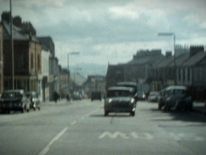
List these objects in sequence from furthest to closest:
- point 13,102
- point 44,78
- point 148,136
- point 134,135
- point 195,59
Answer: point 44,78 < point 195,59 < point 13,102 < point 134,135 < point 148,136

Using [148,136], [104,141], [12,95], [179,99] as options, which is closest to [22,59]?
[12,95]

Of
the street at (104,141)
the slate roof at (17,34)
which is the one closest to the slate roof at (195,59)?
the slate roof at (17,34)

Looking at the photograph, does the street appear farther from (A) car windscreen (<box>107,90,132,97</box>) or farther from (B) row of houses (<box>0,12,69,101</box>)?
(B) row of houses (<box>0,12,69,101</box>)

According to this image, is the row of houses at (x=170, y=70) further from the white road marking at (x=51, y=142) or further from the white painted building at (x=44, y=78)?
the white road marking at (x=51, y=142)

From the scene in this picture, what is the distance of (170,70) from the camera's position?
5335 inches

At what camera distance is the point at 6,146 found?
2192 cm

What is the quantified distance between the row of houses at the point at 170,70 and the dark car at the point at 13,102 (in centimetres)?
2439

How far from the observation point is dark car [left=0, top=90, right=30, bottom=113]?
184 ft

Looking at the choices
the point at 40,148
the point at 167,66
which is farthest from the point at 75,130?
the point at 167,66

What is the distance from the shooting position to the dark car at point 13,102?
2208 inches

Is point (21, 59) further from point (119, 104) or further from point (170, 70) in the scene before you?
point (119, 104)

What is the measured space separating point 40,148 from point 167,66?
117 m

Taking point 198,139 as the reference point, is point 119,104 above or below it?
above

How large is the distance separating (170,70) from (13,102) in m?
81.7
